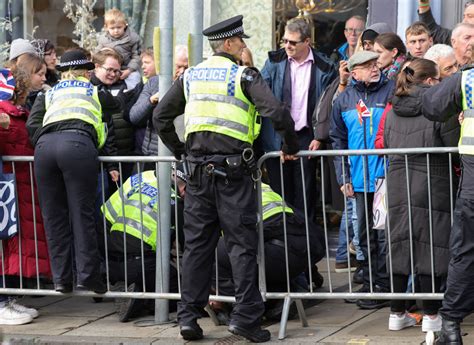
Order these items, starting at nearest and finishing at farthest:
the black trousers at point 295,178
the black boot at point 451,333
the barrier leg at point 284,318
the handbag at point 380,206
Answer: the black boot at point 451,333 < the barrier leg at point 284,318 < the handbag at point 380,206 < the black trousers at point 295,178

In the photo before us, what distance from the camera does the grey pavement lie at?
805 cm

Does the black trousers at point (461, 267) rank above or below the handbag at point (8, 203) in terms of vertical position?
below

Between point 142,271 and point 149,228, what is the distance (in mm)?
327

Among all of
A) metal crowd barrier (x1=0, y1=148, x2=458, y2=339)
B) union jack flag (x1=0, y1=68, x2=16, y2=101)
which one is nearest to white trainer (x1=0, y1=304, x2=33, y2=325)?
metal crowd barrier (x1=0, y1=148, x2=458, y2=339)

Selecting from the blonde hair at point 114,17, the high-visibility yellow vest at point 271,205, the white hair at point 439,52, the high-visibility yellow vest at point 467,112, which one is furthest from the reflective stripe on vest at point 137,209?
the blonde hair at point 114,17

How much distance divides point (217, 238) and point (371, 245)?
1.36m

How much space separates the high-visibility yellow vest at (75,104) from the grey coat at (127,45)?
2673mm

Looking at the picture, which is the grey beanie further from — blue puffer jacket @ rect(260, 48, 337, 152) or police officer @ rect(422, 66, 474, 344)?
police officer @ rect(422, 66, 474, 344)

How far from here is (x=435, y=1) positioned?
35.5 ft

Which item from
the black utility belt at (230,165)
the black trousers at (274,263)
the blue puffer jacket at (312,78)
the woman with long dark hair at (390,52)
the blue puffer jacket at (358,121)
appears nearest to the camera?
the black utility belt at (230,165)

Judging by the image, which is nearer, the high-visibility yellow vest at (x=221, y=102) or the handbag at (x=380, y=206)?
the high-visibility yellow vest at (x=221, y=102)

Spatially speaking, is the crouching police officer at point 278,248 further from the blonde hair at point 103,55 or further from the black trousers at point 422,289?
the blonde hair at point 103,55

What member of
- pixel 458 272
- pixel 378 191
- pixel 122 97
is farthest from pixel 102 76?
pixel 458 272

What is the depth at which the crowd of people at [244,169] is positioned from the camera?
791 cm
